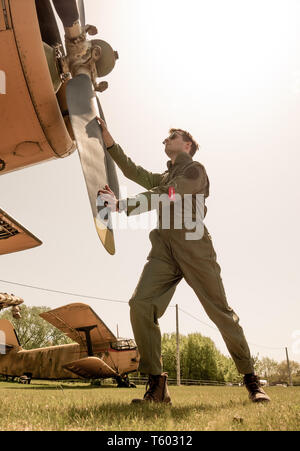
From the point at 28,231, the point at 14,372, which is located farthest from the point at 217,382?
the point at 28,231

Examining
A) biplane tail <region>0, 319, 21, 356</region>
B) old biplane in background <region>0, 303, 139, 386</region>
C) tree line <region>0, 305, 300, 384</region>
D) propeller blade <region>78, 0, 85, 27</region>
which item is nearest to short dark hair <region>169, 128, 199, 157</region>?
propeller blade <region>78, 0, 85, 27</region>

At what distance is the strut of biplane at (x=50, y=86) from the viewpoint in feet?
9.20

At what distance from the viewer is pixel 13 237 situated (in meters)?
4.29

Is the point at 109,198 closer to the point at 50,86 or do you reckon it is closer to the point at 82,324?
the point at 50,86

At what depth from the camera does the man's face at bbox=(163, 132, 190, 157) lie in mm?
3209

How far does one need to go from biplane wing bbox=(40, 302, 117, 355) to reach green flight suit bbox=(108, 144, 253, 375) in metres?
6.70

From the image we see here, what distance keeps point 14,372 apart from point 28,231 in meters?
10.6

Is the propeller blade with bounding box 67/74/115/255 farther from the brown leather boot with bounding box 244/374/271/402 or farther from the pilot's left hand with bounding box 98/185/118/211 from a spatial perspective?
the brown leather boot with bounding box 244/374/271/402

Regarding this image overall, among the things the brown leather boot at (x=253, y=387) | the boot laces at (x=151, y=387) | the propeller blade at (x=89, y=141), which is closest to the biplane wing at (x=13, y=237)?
the propeller blade at (x=89, y=141)

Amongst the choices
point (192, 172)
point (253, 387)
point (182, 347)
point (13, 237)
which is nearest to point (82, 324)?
point (13, 237)

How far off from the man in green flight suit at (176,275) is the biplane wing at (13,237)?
1856mm

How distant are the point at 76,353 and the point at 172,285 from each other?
958 centimetres
